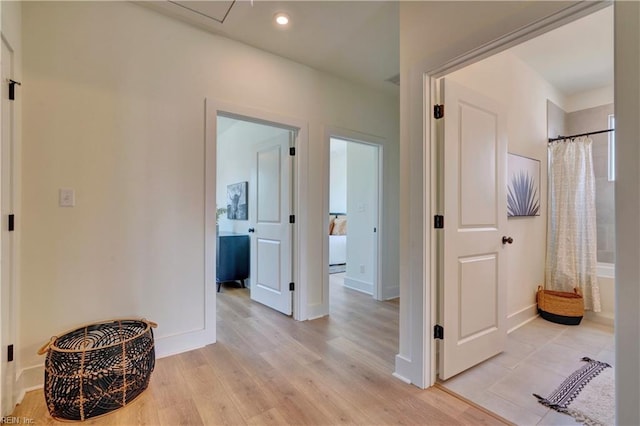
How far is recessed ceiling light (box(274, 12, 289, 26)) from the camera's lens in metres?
2.32

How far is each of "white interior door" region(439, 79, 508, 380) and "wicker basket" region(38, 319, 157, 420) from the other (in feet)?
6.12

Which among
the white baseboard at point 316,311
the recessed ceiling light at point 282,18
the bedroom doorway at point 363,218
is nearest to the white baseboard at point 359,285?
the bedroom doorway at point 363,218

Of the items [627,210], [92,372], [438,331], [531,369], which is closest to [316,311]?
[438,331]

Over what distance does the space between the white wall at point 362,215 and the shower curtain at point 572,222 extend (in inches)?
76.4

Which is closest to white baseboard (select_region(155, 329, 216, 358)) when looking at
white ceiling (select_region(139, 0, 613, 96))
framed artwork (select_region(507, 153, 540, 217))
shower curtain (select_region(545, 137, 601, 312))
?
white ceiling (select_region(139, 0, 613, 96))

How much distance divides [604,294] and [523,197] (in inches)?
54.1

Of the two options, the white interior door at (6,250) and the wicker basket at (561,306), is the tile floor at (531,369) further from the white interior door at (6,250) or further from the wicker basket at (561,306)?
the white interior door at (6,250)

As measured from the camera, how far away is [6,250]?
163cm

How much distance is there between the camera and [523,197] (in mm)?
Result: 2918

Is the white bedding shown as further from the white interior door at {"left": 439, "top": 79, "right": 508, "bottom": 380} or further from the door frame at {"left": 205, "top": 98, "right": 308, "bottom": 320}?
the white interior door at {"left": 439, "top": 79, "right": 508, "bottom": 380}

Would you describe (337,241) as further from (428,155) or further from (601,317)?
(428,155)

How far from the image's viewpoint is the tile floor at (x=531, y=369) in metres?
1.65

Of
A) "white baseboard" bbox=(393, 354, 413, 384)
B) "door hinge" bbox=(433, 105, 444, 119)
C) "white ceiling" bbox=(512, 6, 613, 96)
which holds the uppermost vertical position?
"white ceiling" bbox=(512, 6, 613, 96)

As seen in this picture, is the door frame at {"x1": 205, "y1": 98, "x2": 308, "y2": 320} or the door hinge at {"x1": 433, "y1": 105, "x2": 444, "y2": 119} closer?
the door hinge at {"x1": 433, "y1": 105, "x2": 444, "y2": 119}
